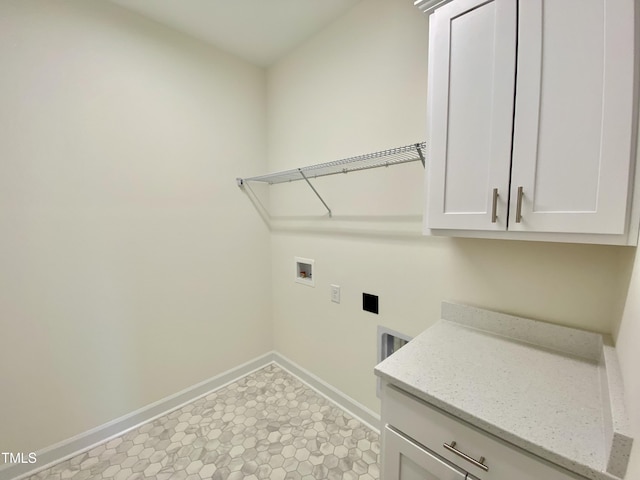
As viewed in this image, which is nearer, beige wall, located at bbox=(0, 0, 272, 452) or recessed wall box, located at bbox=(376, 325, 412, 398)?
beige wall, located at bbox=(0, 0, 272, 452)

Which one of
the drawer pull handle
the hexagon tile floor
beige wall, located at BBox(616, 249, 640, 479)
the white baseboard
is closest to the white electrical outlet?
the white baseboard

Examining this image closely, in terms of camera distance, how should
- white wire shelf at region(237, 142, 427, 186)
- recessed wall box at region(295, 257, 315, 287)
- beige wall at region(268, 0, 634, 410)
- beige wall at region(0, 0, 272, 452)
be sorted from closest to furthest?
beige wall at region(268, 0, 634, 410) < white wire shelf at region(237, 142, 427, 186) < beige wall at region(0, 0, 272, 452) < recessed wall box at region(295, 257, 315, 287)

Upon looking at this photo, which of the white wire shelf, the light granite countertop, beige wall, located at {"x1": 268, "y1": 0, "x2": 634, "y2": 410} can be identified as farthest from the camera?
the white wire shelf

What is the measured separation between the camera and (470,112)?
0.98 metres

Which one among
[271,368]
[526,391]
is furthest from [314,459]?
[526,391]

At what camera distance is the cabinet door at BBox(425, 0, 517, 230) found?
2.99ft

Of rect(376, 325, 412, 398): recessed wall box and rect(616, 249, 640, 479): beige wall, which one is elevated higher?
rect(616, 249, 640, 479): beige wall

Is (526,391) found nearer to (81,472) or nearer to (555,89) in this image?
(555,89)

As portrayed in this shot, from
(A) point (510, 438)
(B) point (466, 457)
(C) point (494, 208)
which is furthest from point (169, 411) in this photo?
(C) point (494, 208)

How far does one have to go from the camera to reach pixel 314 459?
5.03 feet

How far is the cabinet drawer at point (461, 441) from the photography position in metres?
0.69

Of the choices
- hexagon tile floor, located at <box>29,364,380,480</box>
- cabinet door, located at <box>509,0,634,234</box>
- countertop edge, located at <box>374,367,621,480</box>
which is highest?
cabinet door, located at <box>509,0,634,234</box>

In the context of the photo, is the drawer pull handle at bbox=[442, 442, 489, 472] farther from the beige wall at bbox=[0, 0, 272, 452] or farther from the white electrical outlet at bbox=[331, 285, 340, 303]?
the beige wall at bbox=[0, 0, 272, 452]

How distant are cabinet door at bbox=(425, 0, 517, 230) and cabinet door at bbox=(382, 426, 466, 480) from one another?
0.78m
